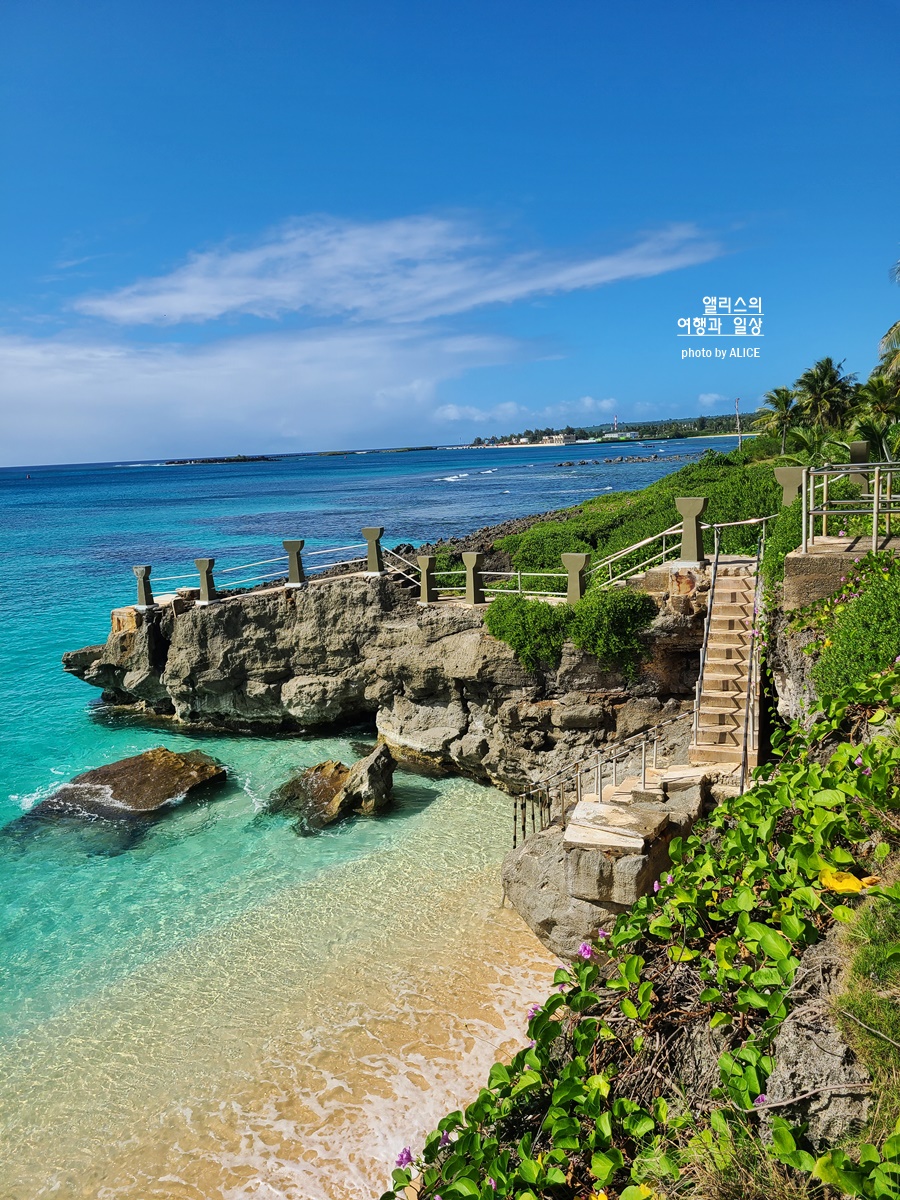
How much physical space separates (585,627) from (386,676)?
524cm

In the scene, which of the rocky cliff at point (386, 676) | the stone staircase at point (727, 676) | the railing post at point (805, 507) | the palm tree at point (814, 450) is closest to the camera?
the railing post at point (805, 507)

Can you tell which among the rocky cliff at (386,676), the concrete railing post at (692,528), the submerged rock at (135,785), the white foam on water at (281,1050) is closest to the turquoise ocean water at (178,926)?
the white foam on water at (281,1050)

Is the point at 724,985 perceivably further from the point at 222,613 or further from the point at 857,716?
the point at 222,613

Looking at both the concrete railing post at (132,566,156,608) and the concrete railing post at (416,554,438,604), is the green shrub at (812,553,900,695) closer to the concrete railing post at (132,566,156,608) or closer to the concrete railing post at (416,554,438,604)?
the concrete railing post at (416,554,438,604)

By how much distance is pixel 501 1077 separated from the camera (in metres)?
4.25

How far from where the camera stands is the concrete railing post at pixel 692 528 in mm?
13688

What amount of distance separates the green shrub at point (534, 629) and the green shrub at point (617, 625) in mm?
447

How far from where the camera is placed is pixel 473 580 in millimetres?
15898

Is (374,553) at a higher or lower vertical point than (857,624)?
higher

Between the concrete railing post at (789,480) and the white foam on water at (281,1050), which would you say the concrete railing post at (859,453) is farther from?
the white foam on water at (281,1050)

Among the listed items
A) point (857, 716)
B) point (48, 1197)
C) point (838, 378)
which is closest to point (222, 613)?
→ point (48, 1197)

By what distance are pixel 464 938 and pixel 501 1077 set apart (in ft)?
20.2

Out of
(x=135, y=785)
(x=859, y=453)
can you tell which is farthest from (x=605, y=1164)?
(x=135, y=785)

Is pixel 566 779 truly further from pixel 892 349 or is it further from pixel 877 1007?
pixel 892 349
